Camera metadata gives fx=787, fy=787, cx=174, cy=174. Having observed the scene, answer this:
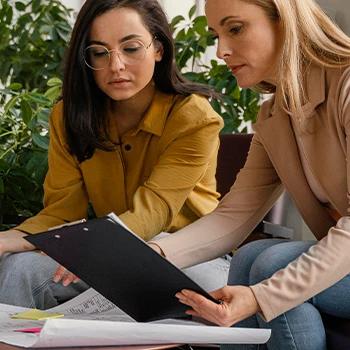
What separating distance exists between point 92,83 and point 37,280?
1.93 feet

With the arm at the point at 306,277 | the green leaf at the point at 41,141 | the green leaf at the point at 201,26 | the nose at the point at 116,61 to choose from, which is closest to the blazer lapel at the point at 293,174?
the arm at the point at 306,277

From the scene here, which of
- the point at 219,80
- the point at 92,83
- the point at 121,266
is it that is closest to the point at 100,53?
the point at 92,83

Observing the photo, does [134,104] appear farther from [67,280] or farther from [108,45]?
[67,280]

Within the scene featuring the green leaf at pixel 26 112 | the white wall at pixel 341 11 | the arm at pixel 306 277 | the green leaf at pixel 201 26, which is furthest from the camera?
the green leaf at pixel 201 26

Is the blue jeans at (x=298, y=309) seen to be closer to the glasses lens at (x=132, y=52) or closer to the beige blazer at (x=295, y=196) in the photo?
the beige blazer at (x=295, y=196)

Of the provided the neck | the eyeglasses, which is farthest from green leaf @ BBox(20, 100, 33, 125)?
the eyeglasses

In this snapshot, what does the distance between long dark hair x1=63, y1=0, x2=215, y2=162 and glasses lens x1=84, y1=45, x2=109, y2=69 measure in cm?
2

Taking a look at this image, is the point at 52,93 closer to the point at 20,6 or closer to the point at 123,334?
the point at 20,6

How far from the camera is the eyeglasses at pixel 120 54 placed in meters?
2.13

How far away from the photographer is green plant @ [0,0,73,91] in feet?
11.2

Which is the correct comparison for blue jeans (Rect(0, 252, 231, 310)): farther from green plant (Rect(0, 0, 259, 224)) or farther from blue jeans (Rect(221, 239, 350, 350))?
green plant (Rect(0, 0, 259, 224))

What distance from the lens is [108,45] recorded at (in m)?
A: 2.13

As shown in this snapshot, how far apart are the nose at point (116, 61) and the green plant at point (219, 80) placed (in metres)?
1.05

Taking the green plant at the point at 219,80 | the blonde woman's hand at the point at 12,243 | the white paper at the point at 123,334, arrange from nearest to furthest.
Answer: the white paper at the point at 123,334
the blonde woman's hand at the point at 12,243
the green plant at the point at 219,80
